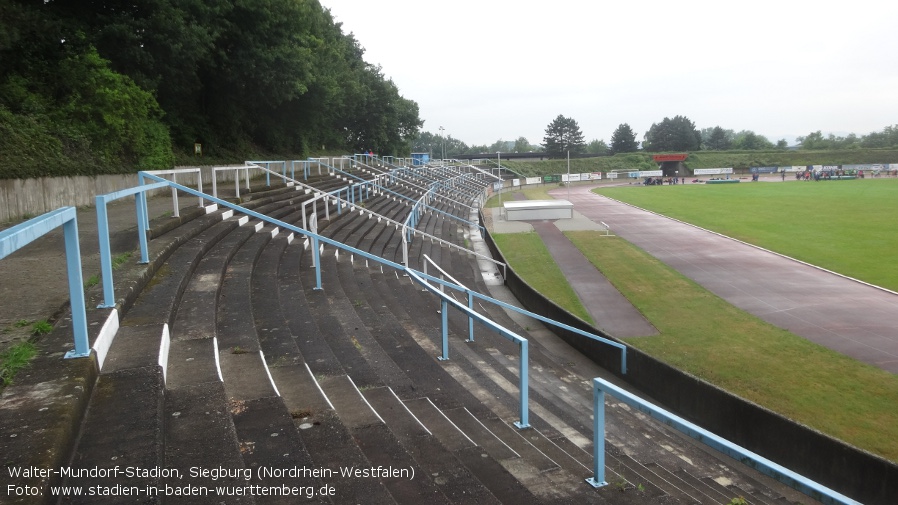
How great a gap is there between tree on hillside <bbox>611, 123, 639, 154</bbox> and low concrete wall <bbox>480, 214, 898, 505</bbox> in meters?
136

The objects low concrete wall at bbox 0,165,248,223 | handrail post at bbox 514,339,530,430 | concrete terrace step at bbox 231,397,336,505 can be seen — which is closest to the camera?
concrete terrace step at bbox 231,397,336,505

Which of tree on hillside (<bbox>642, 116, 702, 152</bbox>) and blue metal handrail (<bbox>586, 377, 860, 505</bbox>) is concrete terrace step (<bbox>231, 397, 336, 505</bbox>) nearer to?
blue metal handrail (<bbox>586, 377, 860, 505</bbox>)

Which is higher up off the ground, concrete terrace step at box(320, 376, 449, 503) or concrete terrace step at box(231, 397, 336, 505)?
concrete terrace step at box(231, 397, 336, 505)

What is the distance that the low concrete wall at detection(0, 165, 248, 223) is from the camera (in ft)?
34.5

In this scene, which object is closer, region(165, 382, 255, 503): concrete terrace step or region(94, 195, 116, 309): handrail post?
region(165, 382, 255, 503): concrete terrace step

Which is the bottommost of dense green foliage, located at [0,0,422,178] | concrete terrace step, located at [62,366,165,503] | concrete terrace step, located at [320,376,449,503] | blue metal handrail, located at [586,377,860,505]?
concrete terrace step, located at [320,376,449,503]

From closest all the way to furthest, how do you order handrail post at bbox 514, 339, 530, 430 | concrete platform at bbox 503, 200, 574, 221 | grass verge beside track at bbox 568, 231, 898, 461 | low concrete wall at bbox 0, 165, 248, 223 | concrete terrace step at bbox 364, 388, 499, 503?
concrete terrace step at bbox 364, 388, 499, 503 < handrail post at bbox 514, 339, 530, 430 < grass verge beside track at bbox 568, 231, 898, 461 < low concrete wall at bbox 0, 165, 248, 223 < concrete platform at bbox 503, 200, 574, 221

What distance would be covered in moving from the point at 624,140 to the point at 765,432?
140 m

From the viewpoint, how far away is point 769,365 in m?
11.2

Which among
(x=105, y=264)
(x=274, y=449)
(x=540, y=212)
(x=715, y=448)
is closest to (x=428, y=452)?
(x=274, y=449)

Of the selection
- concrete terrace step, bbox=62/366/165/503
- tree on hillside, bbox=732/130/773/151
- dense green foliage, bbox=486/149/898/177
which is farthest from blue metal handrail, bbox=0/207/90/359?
tree on hillside, bbox=732/130/773/151

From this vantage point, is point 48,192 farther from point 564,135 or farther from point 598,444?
point 564,135

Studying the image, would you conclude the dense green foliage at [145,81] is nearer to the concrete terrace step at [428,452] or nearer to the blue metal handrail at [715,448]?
the concrete terrace step at [428,452]

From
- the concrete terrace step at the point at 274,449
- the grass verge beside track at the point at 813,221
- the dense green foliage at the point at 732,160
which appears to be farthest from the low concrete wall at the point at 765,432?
the dense green foliage at the point at 732,160
